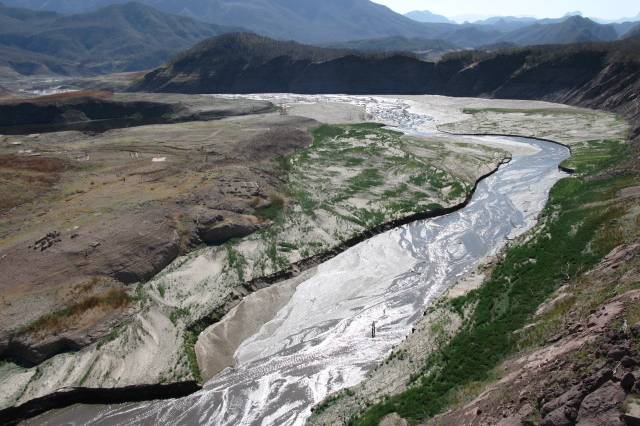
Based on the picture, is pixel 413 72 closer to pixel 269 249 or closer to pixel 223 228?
pixel 223 228

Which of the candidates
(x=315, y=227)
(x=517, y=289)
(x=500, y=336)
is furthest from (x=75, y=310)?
(x=517, y=289)

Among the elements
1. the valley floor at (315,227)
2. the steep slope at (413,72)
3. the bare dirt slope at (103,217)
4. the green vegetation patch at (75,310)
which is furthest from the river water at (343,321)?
the steep slope at (413,72)

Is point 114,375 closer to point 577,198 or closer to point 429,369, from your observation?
point 429,369

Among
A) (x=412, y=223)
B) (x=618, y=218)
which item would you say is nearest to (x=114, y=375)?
(x=412, y=223)

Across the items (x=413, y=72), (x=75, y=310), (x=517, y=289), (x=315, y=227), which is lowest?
(x=75, y=310)

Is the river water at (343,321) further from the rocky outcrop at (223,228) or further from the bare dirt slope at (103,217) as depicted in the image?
the rocky outcrop at (223,228)

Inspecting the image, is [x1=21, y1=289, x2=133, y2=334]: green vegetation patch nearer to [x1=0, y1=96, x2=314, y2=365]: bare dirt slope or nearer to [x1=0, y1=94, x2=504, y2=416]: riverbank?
[x1=0, y1=96, x2=314, y2=365]: bare dirt slope
